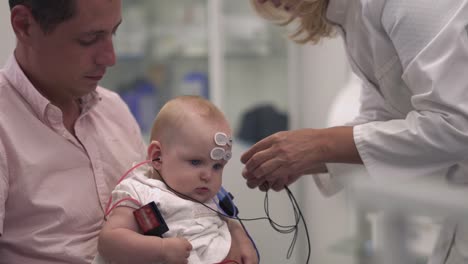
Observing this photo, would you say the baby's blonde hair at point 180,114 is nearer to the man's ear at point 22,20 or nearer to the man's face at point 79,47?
the man's face at point 79,47

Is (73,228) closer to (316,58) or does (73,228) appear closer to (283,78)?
(316,58)

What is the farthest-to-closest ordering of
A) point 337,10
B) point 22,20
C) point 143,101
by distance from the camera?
point 143,101 → point 337,10 → point 22,20

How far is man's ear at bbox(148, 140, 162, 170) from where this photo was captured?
1.35 meters

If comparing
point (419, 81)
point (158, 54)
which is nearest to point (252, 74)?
point (158, 54)

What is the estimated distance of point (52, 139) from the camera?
52.8 inches

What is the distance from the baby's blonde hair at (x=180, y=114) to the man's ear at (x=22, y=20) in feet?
1.18

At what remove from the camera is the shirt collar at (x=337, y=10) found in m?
1.41

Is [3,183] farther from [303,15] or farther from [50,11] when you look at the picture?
[303,15]

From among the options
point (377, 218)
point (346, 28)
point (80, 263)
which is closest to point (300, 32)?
point (346, 28)

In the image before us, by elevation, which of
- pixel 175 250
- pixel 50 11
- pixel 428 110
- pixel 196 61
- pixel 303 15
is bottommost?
pixel 196 61

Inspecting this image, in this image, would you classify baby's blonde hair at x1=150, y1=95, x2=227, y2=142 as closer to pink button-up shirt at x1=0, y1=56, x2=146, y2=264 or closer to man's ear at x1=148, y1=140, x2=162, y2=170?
man's ear at x1=148, y1=140, x2=162, y2=170

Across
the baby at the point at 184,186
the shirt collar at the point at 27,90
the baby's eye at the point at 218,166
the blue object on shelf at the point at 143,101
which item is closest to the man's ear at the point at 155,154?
the baby at the point at 184,186

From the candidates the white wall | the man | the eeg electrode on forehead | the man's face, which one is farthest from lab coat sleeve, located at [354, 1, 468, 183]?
the white wall

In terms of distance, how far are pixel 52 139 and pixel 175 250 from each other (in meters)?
0.41
